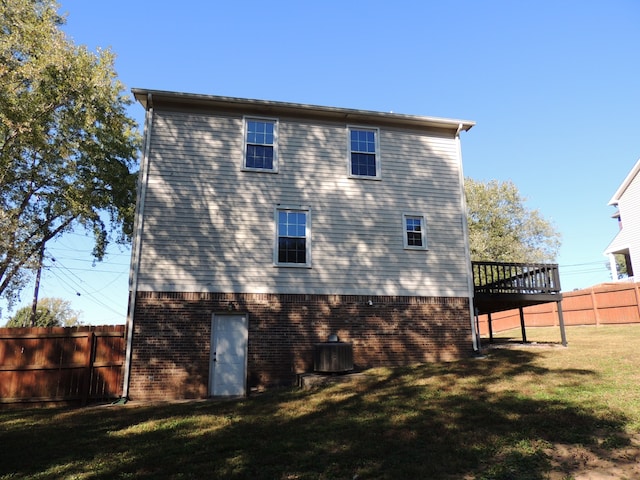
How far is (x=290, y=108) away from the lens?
42.7 feet

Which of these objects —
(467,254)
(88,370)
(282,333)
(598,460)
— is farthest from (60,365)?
(467,254)

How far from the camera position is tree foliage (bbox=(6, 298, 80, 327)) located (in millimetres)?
58781

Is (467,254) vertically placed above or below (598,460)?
above

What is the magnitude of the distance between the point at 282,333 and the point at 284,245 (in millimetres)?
2488

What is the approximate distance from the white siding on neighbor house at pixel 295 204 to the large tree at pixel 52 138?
7.59 meters

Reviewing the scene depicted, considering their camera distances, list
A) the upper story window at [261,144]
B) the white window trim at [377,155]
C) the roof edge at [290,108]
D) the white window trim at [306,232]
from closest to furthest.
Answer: the white window trim at [306,232]
the roof edge at [290,108]
the upper story window at [261,144]
the white window trim at [377,155]

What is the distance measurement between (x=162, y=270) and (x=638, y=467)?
10.5 meters

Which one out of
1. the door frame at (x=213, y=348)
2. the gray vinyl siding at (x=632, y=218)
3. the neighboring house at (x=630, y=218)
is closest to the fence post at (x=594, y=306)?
the gray vinyl siding at (x=632, y=218)

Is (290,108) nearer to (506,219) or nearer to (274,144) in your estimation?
(274,144)

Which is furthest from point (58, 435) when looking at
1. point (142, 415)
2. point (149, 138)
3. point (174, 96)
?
point (174, 96)

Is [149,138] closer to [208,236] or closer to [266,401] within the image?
[208,236]

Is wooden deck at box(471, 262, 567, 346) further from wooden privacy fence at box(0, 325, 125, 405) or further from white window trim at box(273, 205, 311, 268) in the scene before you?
wooden privacy fence at box(0, 325, 125, 405)

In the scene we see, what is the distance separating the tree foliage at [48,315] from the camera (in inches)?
2314

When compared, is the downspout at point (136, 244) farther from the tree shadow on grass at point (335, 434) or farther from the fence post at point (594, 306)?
the fence post at point (594, 306)
